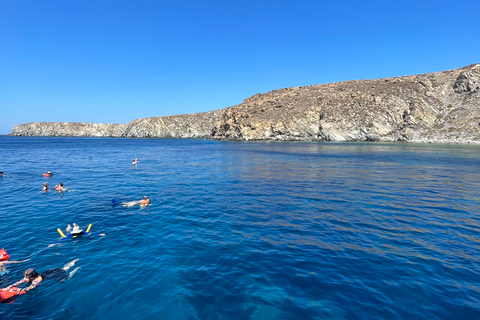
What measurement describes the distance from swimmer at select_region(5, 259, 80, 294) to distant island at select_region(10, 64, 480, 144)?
107294 mm

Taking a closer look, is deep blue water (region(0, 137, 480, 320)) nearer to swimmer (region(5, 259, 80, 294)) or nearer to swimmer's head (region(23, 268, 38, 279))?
swimmer (region(5, 259, 80, 294))

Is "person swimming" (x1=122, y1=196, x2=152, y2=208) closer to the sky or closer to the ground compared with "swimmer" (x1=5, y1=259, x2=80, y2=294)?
closer to the sky

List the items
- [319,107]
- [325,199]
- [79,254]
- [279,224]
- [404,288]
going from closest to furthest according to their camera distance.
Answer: [404,288]
[79,254]
[279,224]
[325,199]
[319,107]

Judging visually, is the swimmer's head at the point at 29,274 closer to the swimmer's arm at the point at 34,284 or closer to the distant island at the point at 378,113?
the swimmer's arm at the point at 34,284

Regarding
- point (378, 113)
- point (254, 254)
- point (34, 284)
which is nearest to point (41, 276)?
point (34, 284)

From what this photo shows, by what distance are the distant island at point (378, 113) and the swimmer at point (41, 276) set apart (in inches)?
4224

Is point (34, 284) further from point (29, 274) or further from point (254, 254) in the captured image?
point (254, 254)

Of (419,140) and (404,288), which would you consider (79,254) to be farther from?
A: (419,140)

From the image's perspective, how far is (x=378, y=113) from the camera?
101 metres

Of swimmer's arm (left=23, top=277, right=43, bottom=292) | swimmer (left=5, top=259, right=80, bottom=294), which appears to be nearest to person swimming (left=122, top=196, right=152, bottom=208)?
swimmer (left=5, top=259, right=80, bottom=294)

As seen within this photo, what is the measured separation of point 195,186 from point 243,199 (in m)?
7.19

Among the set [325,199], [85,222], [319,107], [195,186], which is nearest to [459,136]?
[319,107]

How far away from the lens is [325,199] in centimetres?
1973

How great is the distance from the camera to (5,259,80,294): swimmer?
8805mm
